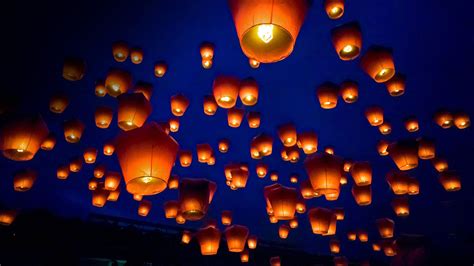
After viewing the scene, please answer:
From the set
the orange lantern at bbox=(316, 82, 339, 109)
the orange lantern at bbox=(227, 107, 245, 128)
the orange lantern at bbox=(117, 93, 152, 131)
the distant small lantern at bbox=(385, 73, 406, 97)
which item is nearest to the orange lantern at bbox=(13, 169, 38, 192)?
the orange lantern at bbox=(117, 93, 152, 131)

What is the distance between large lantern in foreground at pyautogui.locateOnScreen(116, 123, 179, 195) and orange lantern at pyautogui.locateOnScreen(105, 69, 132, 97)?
8.53 feet

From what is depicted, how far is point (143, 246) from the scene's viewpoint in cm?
1031

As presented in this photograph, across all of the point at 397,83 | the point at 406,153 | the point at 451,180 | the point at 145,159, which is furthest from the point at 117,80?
the point at 451,180

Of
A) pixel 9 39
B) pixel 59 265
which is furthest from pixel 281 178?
pixel 9 39

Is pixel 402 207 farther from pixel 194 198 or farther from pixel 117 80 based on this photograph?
pixel 117 80

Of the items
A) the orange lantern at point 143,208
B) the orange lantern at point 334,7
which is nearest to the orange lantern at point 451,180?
the orange lantern at point 334,7

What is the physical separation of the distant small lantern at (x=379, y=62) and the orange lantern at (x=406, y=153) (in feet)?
4.35

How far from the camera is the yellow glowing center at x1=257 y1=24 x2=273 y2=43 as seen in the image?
224cm

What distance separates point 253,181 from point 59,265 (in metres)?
6.86

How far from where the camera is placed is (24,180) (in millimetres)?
6930

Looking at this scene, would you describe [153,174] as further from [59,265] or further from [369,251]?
[369,251]

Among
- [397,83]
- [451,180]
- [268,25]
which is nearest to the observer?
[268,25]

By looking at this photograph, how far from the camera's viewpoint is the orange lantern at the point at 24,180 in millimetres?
6883

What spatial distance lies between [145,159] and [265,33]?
1458 millimetres
